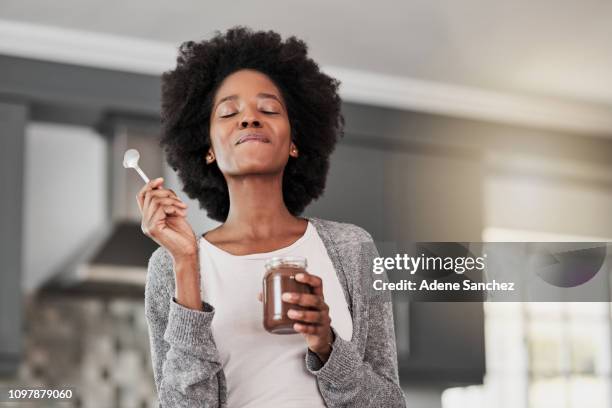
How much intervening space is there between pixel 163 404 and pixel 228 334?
135 mm

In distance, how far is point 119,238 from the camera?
417 centimetres

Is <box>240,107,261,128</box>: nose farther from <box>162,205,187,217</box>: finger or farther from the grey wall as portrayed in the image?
the grey wall

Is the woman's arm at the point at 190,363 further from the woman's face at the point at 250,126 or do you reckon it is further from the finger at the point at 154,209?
the woman's face at the point at 250,126

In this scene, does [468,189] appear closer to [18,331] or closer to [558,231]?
[558,231]

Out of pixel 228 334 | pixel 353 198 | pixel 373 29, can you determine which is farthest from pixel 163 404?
pixel 353 198

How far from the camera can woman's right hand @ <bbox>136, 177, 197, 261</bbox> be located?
1.32 m

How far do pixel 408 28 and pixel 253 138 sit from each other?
237cm

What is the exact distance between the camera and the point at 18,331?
346 cm

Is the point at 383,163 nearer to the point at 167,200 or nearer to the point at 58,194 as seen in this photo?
the point at 58,194

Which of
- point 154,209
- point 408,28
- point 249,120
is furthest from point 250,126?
point 408,28

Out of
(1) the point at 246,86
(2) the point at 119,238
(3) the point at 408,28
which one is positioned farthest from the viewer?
(2) the point at 119,238

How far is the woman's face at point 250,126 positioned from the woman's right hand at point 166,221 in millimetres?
147

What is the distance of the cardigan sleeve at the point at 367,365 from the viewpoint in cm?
129

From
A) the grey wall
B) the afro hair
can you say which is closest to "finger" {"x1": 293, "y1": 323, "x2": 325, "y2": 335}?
the afro hair
